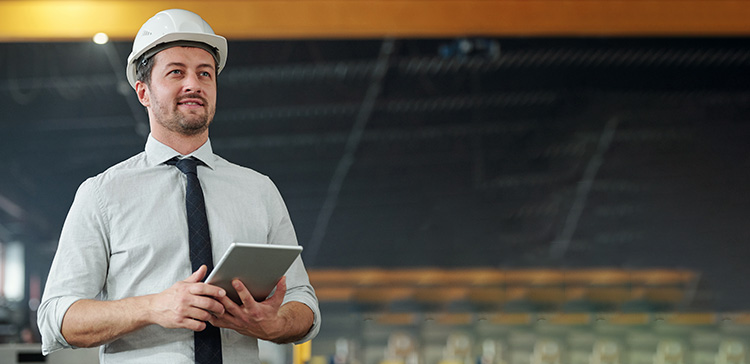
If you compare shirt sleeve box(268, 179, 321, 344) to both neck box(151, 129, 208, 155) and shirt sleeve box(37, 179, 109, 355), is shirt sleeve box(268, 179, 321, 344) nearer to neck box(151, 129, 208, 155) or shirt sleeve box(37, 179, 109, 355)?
neck box(151, 129, 208, 155)

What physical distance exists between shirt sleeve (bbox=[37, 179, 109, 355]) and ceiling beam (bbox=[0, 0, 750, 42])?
3500mm

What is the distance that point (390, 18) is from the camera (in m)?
5.08

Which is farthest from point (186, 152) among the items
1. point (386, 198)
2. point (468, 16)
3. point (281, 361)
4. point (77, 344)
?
point (468, 16)

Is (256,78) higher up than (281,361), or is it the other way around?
(256,78)

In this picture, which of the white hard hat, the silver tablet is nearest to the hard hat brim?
the white hard hat

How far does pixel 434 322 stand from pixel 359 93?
139 centimetres

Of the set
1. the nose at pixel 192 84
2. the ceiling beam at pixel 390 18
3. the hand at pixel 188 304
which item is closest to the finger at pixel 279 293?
the hand at pixel 188 304

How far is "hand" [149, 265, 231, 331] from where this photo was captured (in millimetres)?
1481

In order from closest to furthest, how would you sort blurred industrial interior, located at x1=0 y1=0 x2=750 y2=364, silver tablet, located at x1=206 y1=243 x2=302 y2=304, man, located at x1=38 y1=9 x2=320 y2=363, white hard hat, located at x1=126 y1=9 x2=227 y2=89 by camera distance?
silver tablet, located at x1=206 y1=243 x2=302 y2=304 → man, located at x1=38 y1=9 x2=320 y2=363 → white hard hat, located at x1=126 y1=9 x2=227 y2=89 → blurred industrial interior, located at x1=0 y1=0 x2=750 y2=364

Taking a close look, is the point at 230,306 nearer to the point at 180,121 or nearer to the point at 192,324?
the point at 192,324

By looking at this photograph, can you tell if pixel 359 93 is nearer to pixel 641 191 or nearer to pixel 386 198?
pixel 386 198

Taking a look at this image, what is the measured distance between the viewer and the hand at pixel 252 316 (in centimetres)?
151

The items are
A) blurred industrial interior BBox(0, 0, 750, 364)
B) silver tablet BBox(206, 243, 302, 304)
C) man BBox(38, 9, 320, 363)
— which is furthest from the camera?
blurred industrial interior BBox(0, 0, 750, 364)

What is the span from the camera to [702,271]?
201 inches
